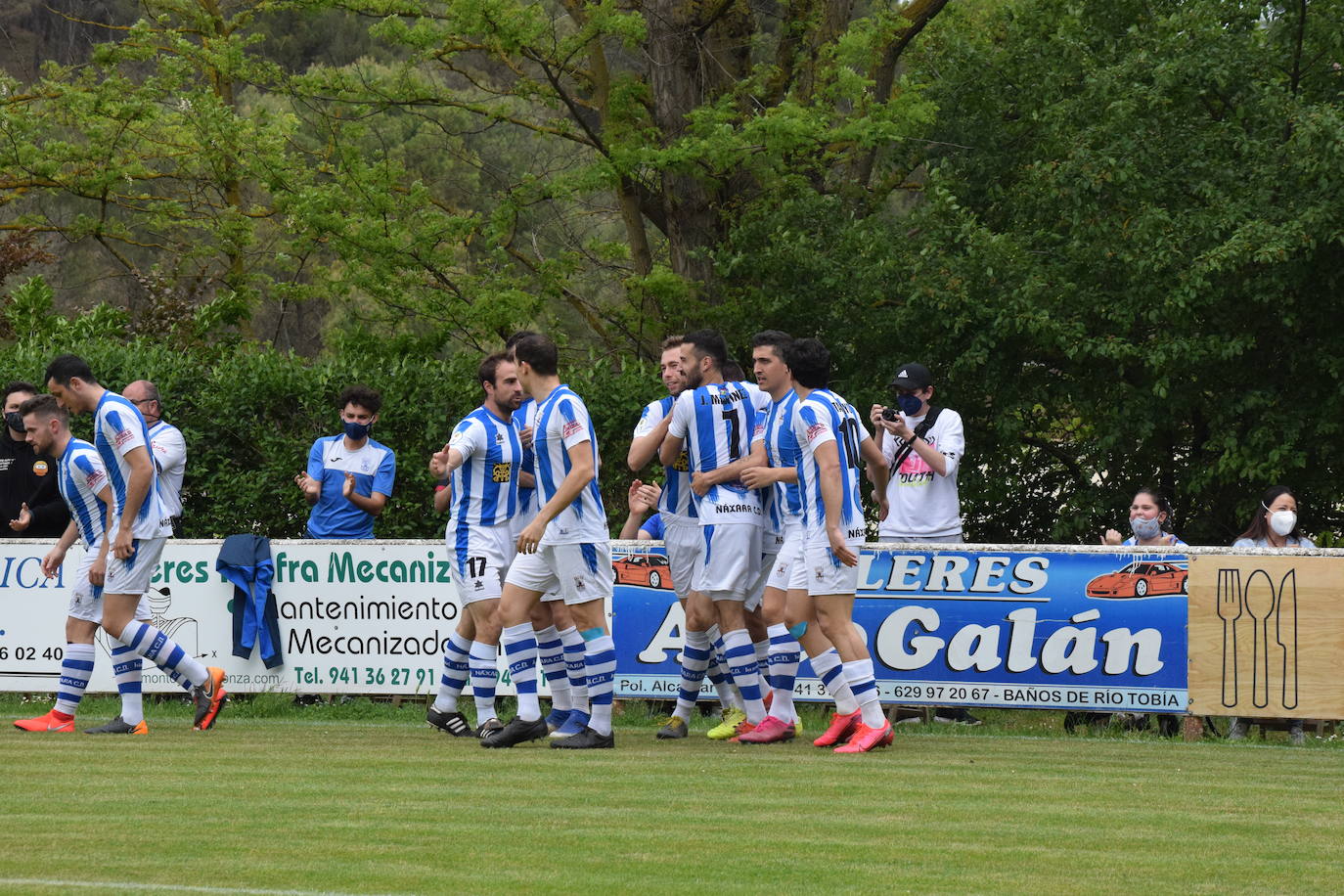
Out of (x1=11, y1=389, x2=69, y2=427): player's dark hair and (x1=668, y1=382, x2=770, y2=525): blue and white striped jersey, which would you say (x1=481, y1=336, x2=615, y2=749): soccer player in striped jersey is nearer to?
(x1=668, y1=382, x2=770, y2=525): blue and white striped jersey

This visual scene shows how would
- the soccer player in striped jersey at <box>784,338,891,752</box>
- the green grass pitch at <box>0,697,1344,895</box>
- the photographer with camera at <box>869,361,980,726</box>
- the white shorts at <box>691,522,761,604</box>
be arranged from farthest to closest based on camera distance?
the photographer with camera at <box>869,361,980,726</box> < the white shorts at <box>691,522,761,604</box> < the soccer player in striped jersey at <box>784,338,891,752</box> < the green grass pitch at <box>0,697,1344,895</box>

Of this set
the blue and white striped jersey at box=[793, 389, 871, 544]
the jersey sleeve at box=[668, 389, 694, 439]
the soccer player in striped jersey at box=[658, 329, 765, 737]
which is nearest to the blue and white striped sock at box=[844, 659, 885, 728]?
the blue and white striped jersey at box=[793, 389, 871, 544]

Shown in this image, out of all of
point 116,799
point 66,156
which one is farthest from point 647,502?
point 66,156

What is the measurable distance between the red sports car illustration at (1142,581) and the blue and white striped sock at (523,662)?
13.1 ft

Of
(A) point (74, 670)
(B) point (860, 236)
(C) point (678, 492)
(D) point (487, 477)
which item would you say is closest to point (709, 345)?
(C) point (678, 492)

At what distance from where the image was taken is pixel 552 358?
10258 millimetres

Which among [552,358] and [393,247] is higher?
[393,247]

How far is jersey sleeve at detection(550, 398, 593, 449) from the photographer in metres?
10.1

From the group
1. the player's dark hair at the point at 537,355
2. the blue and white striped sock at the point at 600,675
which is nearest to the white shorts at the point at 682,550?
A: the blue and white striped sock at the point at 600,675

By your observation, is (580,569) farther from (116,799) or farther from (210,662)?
(210,662)

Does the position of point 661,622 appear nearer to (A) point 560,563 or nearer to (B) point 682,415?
(B) point 682,415

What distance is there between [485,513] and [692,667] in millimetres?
1596

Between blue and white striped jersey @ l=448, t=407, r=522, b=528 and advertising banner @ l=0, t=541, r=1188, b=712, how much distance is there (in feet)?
5.84

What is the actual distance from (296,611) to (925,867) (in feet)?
26.4
